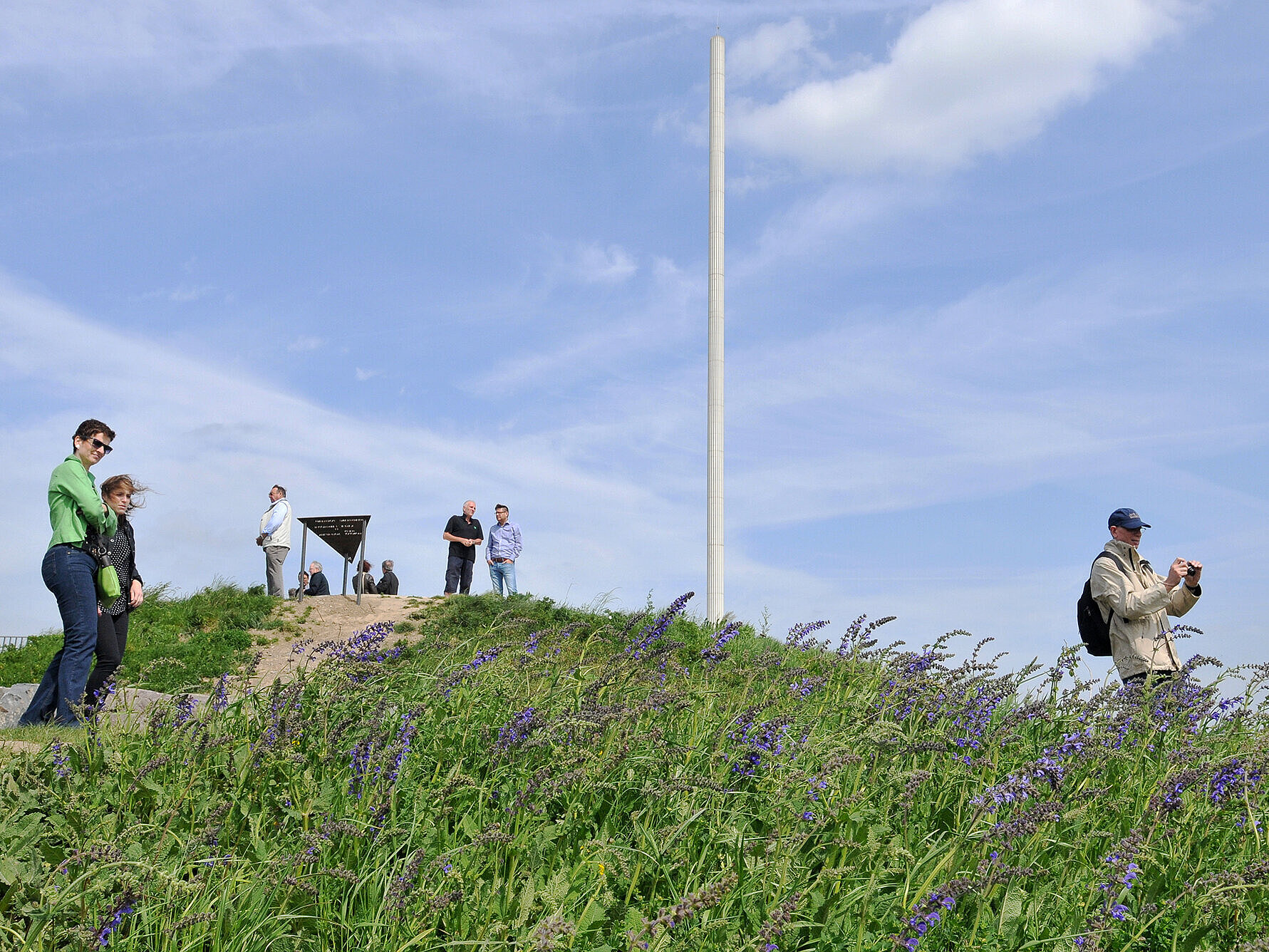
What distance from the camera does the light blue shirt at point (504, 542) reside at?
64.6 ft

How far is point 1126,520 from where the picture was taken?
8102 mm

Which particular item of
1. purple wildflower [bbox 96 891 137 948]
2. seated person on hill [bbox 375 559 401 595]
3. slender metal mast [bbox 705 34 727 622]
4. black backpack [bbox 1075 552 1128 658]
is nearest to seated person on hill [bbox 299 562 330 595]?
seated person on hill [bbox 375 559 401 595]

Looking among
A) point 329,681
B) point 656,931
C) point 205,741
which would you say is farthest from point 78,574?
point 656,931

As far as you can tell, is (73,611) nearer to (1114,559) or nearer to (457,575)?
(1114,559)

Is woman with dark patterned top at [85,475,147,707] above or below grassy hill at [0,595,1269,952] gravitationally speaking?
above

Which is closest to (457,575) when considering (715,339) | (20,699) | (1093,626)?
(715,339)

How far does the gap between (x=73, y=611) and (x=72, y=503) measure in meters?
0.84

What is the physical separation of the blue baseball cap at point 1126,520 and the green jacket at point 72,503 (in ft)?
26.2

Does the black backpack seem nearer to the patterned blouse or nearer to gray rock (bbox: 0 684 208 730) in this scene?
gray rock (bbox: 0 684 208 730)

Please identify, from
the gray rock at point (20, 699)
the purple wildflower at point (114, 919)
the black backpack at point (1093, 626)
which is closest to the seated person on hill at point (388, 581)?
the gray rock at point (20, 699)

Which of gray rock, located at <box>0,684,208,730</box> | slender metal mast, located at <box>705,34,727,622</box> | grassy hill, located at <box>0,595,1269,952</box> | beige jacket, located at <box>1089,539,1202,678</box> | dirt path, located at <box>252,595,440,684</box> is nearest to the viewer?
grassy hill, located at <box>0,595,1269,952</box>

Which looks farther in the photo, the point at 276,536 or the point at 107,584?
the point at 276,536

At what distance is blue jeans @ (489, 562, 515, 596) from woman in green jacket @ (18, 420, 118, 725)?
460 inches

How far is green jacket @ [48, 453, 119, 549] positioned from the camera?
25.7 ft
